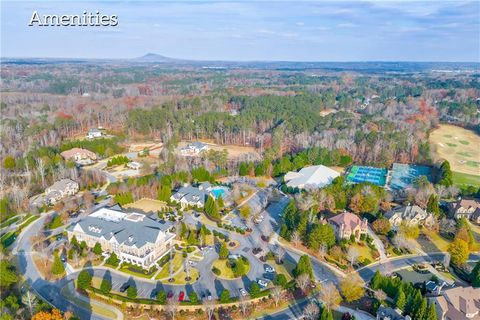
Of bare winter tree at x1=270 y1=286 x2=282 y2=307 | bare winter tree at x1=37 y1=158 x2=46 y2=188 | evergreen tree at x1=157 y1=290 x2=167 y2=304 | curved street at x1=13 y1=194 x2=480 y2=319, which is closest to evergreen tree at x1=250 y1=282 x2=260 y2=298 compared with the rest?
bare winter tree at x1=270 y1=286 x2=282 y2=307

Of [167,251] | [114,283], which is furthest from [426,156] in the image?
[114,283]

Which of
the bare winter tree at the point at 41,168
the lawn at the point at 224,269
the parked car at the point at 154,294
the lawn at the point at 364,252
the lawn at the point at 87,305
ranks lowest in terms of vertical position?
the lawn at the point at 87,305

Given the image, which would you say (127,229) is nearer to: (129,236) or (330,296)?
(129,236)

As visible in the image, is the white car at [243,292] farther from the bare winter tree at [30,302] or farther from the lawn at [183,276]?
the bare winter tree at [30,302]

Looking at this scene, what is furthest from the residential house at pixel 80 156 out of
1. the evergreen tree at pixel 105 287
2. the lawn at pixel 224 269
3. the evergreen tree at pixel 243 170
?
the lawn at pixel 224 269

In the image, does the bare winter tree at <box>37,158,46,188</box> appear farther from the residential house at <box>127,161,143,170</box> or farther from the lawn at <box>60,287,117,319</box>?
the lawn at <box>60,287,117,319</box>

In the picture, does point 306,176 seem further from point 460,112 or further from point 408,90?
point 408,90

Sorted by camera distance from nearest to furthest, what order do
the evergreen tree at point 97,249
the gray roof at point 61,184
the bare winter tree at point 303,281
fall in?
the bare winter tree at point 303,281, the evergreen tree at point 97,249, the gray roof at point 61,184
